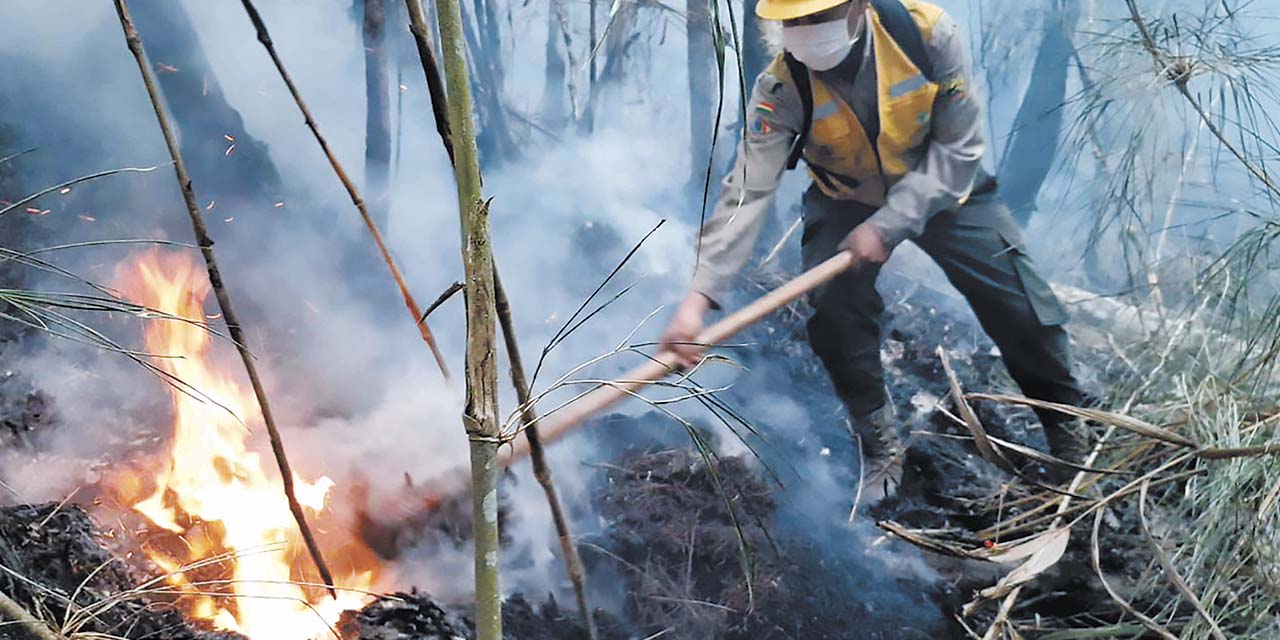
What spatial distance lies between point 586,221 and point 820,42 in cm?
51

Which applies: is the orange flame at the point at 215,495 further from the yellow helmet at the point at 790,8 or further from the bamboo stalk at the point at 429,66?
the yellow helmet at the point at 790,8

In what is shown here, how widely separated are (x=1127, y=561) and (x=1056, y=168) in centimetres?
73

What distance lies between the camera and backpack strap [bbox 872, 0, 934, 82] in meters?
1.58

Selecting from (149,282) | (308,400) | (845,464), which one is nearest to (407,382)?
(308,400)

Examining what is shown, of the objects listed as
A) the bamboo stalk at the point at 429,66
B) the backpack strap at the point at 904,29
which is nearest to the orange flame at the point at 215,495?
the bamboo stalk at the point at 429,66

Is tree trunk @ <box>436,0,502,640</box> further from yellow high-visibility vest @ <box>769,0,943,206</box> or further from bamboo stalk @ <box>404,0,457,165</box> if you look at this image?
yellow high-visibility vest @ <box>769,0,943,206</box>

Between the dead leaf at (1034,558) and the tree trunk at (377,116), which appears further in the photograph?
the tree trunk at (377,116)

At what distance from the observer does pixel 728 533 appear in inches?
60.8

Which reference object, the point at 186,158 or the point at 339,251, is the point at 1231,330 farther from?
the point at 186,158

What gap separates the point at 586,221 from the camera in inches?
61.9

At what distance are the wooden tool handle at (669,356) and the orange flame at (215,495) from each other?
1.19ft

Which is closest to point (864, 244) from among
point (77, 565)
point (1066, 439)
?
point (1066, 439)

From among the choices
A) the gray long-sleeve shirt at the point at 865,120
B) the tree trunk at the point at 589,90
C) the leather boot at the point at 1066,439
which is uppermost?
the tree trunk at the point at 589,90

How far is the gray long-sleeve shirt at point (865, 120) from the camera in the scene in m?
1.60
